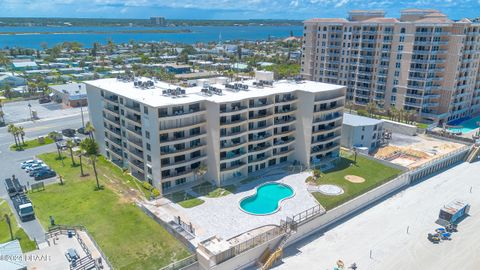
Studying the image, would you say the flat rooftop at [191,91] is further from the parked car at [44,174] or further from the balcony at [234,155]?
the parked car at [44,174]

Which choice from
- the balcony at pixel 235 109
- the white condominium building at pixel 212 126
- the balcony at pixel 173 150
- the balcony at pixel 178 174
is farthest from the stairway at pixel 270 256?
the balcony at pixel 235 109

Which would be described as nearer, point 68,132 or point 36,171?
point 36,171

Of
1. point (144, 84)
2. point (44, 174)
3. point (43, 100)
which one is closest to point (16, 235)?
point (44, 174)

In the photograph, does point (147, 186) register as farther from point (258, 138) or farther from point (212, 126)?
point (258, 138)

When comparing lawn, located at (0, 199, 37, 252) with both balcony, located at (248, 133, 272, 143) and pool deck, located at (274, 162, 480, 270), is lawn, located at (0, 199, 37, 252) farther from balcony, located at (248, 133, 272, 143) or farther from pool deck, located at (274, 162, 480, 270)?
balcony, located at (248, 133, 272, 143)

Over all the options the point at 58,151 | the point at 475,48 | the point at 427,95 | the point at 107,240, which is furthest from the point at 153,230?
the point at 475,48

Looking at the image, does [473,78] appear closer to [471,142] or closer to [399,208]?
[471,142]
